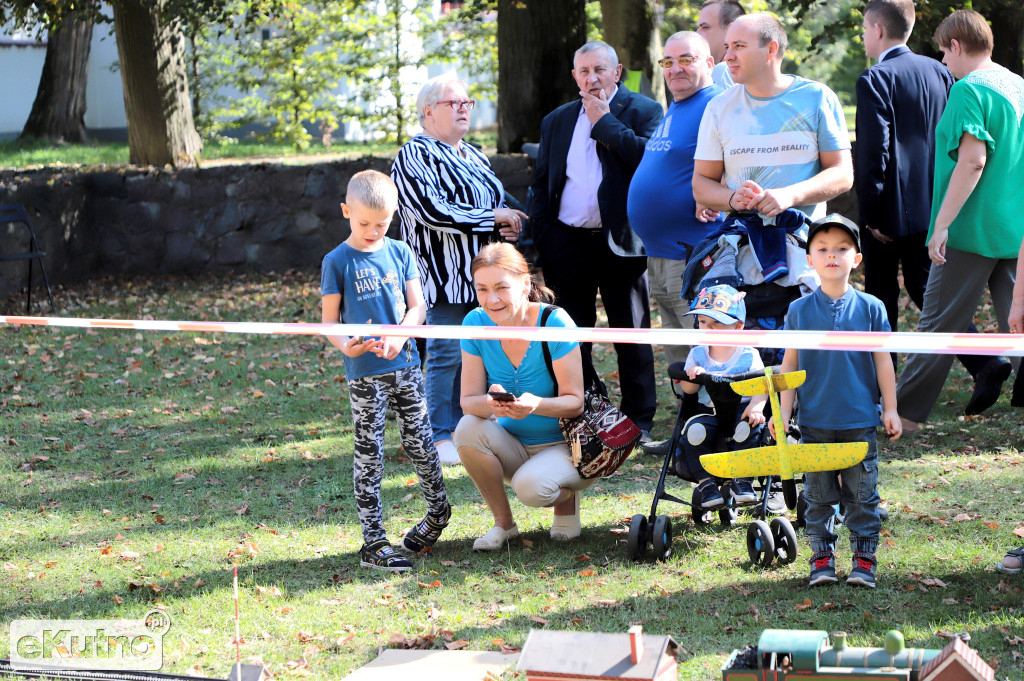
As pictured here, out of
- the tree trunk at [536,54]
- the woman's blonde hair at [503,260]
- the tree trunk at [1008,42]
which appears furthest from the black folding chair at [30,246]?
the tree trunk at [1008,42]

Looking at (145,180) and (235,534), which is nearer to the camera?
(235,534)

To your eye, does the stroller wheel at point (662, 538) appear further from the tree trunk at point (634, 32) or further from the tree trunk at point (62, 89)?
the tree trunk at point (62, 89)

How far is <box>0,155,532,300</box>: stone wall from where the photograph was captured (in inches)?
528

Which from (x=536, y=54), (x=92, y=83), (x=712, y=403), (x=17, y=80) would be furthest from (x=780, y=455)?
(x=92, y=83)

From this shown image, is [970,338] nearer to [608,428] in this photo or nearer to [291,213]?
[608,428]

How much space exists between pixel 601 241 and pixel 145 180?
876 centimetres

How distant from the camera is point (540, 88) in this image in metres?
12.9

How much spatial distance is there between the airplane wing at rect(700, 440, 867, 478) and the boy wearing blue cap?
25 centimetres

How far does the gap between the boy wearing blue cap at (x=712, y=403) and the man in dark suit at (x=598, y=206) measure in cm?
163

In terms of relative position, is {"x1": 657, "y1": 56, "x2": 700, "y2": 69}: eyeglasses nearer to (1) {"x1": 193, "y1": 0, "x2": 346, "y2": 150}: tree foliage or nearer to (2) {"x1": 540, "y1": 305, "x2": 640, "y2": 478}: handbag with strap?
(2) {"x1": 540, "y1": 305, "x2": 640, "y2": 478}: handbag with strap

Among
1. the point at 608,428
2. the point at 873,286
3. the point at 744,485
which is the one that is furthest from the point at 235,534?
the point at 873,286

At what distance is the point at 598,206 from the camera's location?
21.0 feet

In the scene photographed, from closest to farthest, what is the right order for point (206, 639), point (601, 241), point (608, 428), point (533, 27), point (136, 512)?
1. point (206, 639)
2. point (608, 428)
3. point (136, 512)
4. point (601, 241)
5. point (533, 27)

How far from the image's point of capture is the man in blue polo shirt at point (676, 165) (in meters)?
5.74
